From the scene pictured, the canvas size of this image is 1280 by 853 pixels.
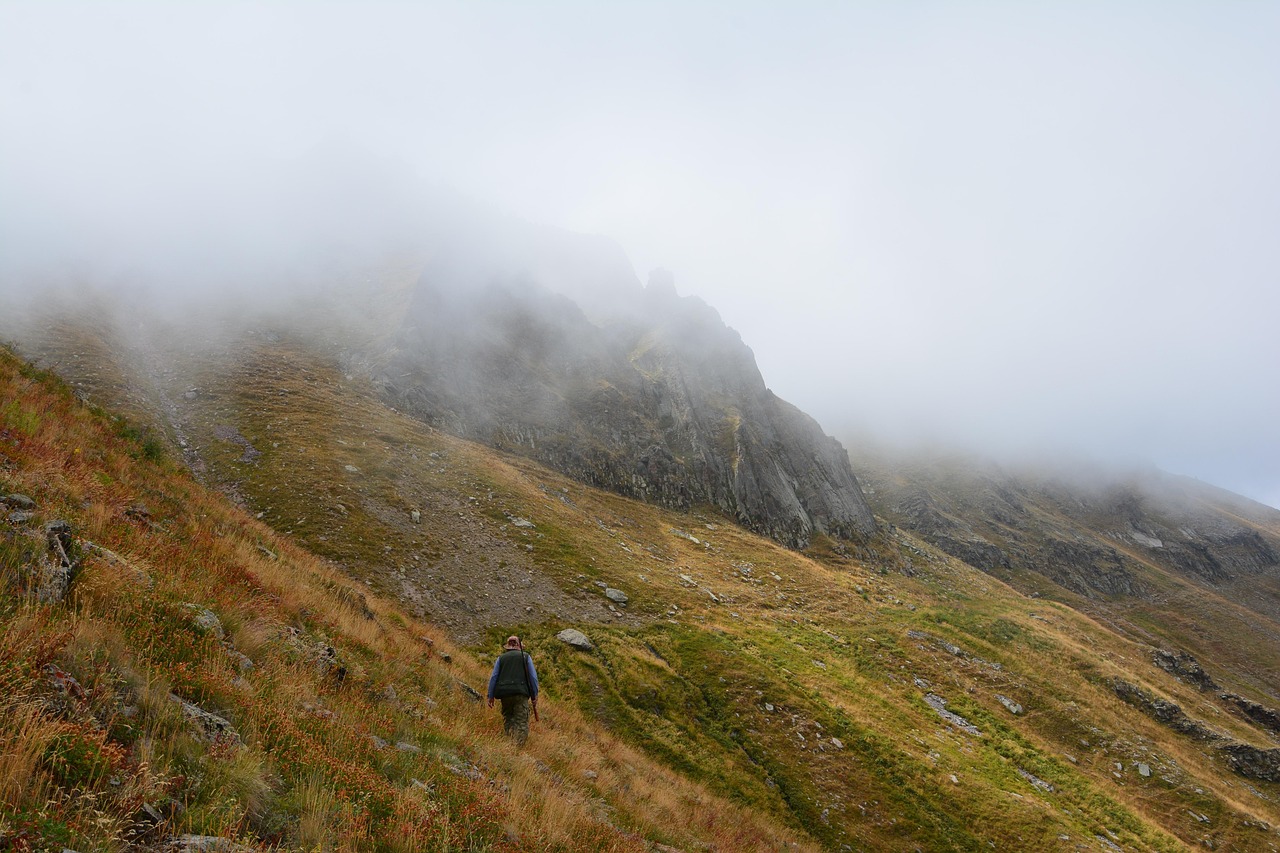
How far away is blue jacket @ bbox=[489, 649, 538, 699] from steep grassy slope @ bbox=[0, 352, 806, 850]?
75 centimetres

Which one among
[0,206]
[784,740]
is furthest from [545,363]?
[0,206]

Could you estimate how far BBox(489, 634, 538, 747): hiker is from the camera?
1151 cm

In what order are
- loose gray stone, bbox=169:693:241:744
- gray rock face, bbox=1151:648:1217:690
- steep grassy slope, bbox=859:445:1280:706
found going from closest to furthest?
loose gray stone, bbox=169:693:241:744, gray rock face, bbox=1151:648:1217:690, steep grassy slope, bbox=859:445:1280:706

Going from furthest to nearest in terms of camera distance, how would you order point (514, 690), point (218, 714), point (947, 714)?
point (947, 714) → point (514, 690) → point (218, 714)

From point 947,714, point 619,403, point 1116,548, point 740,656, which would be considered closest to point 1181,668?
point 947,714

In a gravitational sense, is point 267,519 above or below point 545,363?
below

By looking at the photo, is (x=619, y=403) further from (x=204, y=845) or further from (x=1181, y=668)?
(x=1181, y=668)

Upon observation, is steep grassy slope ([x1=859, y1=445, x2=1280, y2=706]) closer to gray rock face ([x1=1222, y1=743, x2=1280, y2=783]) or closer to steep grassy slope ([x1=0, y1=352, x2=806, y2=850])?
gray rock face ([x1=1222, y1=743, x2=1280, y2=783])

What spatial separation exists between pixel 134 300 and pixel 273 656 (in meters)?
63.7

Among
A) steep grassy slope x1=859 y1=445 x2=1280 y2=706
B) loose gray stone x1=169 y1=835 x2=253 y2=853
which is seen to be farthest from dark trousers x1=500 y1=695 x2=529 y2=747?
steep grassy slope x1=859 y1=445 x2=1280 y2=706

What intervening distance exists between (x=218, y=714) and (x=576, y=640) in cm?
1736

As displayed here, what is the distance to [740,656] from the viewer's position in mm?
24203

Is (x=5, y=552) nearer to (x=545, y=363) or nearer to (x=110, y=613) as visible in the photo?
(x=110, y=613)

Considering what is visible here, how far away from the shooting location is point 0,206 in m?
61.4
